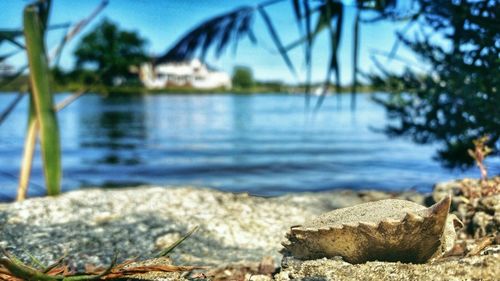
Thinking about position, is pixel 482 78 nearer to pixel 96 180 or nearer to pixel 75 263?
pixel 75 263

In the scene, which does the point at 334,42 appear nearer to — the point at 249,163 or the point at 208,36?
the point at 208,36

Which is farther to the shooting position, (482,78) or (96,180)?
(96,180)

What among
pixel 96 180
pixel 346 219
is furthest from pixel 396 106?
pixel 96 180

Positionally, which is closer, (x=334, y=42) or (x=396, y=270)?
(x=396, y=270)

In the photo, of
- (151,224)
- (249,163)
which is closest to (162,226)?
(151,224)

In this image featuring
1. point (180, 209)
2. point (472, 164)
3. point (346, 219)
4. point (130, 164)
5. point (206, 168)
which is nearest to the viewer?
point (346, 219)

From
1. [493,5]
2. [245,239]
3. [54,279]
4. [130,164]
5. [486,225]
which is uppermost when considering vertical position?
[493,5]
